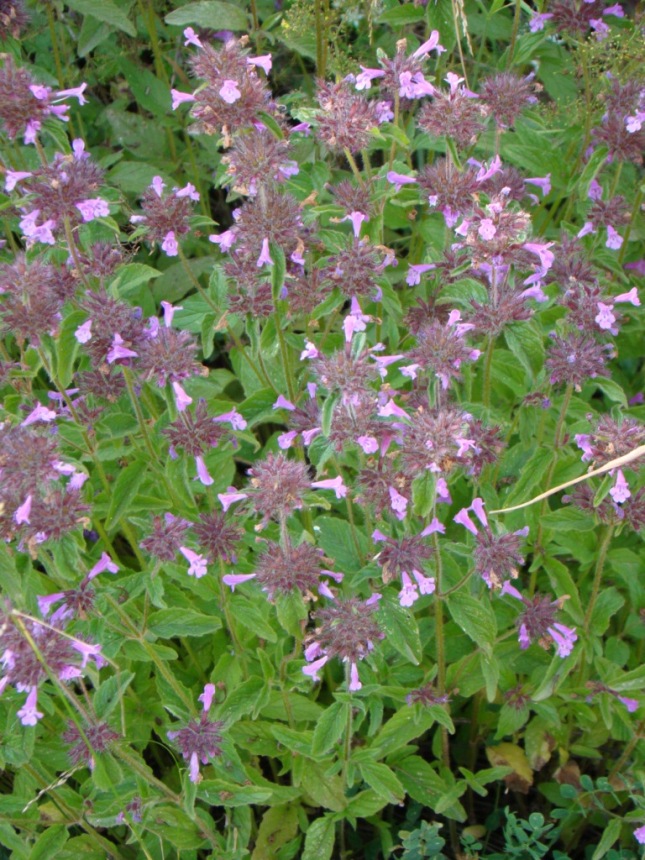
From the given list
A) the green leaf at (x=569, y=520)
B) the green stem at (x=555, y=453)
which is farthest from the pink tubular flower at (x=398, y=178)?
the green leaf at (x=569, y=520)

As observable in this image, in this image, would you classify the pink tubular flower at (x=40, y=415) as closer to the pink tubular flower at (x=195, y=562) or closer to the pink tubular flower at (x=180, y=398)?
the pink tubular flower at (x=180, y=398)

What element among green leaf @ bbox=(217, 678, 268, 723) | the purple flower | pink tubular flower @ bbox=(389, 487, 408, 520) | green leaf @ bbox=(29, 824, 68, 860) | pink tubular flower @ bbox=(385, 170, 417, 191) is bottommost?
green leaf @ bbox=(29, 824, 68, 860)

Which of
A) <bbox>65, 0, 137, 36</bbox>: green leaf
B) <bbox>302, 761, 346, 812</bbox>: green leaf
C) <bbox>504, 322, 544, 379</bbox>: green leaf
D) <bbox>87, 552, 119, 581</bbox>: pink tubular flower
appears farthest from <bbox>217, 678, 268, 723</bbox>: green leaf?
<bbox>65, 0, 137, 36</bbox>: green leaf

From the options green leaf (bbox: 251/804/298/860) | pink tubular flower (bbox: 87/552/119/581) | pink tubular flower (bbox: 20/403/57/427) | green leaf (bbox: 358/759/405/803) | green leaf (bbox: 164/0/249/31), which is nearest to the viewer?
pink tubular flower (bbox: 20/403/57/427)

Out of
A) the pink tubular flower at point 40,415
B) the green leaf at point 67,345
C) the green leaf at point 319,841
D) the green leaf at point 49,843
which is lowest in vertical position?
the green leaf at point 319,841

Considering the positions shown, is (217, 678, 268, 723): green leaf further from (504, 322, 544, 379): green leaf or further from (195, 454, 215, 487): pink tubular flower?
(504, 322, 544, 379): green leaf

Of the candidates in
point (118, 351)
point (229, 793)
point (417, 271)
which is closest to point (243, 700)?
point (229, 793)

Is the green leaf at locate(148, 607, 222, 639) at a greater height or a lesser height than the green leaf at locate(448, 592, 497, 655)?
greater

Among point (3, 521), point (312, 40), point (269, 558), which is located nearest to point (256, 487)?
point (269, 558)
